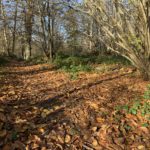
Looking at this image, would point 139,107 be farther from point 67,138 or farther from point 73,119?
point 67,138

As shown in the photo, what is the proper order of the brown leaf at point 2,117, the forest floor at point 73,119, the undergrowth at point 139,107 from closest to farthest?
the forest floor at point 73,119
the brown leaf at point 2,117
the undergrowth at point 139,107

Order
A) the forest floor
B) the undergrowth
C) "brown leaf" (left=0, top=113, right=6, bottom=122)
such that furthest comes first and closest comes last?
the undergrowth
"brown leaf" (left=0, top=113, right=6, bottom=122)
the forest floor

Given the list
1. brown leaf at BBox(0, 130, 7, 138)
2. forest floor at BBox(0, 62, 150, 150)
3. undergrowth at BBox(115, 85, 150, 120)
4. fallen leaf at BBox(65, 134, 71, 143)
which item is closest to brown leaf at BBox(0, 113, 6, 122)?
forest floor at BBox(0, 62, 150, 150)

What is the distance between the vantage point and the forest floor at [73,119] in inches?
136

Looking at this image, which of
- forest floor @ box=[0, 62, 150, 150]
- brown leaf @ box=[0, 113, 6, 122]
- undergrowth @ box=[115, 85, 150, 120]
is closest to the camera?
forest floor @ box=[0, 62, 150, 150]

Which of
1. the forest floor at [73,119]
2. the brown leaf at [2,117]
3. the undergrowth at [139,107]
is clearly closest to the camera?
the forest floor at [73,119]

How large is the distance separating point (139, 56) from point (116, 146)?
321 cm

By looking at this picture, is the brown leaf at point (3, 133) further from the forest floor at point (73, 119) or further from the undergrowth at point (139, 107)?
the undergrowth at point (139, 107)

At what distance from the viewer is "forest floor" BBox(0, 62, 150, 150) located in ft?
11.3

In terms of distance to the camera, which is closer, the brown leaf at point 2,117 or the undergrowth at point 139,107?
the brown leaf at point 2,117

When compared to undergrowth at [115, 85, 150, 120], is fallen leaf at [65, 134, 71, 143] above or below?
below

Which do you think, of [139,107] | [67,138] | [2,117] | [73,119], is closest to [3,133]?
[2,117]

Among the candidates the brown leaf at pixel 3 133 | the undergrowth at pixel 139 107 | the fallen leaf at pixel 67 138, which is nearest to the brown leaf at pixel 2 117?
the brown leaf at pixel 3 133

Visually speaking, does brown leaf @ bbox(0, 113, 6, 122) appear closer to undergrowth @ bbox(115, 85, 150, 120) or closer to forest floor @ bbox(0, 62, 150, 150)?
forest floor @ bbox(0, 62, 150, 150)
